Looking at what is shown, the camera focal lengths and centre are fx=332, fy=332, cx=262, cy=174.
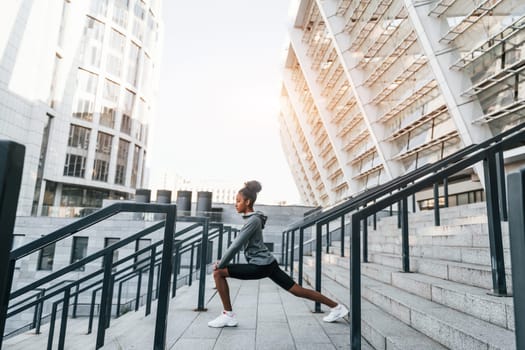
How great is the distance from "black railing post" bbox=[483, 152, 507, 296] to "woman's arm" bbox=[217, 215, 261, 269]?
212 cm

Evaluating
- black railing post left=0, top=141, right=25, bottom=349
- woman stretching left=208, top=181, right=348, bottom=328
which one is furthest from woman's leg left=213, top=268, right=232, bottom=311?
black railing post left=0, top=141, right=25, bottom=349

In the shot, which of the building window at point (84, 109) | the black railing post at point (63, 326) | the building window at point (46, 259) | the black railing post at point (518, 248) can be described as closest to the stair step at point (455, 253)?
the black railing post at point (518, 248)

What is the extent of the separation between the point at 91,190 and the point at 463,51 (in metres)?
34.0

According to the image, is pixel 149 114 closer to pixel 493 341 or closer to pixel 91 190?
pixel 91 190

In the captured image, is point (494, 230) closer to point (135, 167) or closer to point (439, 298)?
point (439, 298)

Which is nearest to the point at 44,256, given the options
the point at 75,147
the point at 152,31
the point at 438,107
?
the point at 75,147

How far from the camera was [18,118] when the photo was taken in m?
27.2

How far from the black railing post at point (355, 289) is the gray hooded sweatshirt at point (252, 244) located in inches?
48.1

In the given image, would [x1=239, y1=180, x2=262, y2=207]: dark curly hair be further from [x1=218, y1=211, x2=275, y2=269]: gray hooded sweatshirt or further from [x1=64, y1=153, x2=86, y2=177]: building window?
[x1=64, y1=153, x2=86, y2=177]: building window

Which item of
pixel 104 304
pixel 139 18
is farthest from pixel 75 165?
pixel 104 304

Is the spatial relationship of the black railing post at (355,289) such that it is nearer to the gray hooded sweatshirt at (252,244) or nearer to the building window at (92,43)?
the gray hooded sweatshirt at (252,244)

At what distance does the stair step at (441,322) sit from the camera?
206 centimetres

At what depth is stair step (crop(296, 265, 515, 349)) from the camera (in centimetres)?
206

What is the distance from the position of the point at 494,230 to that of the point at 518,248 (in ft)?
6.77
